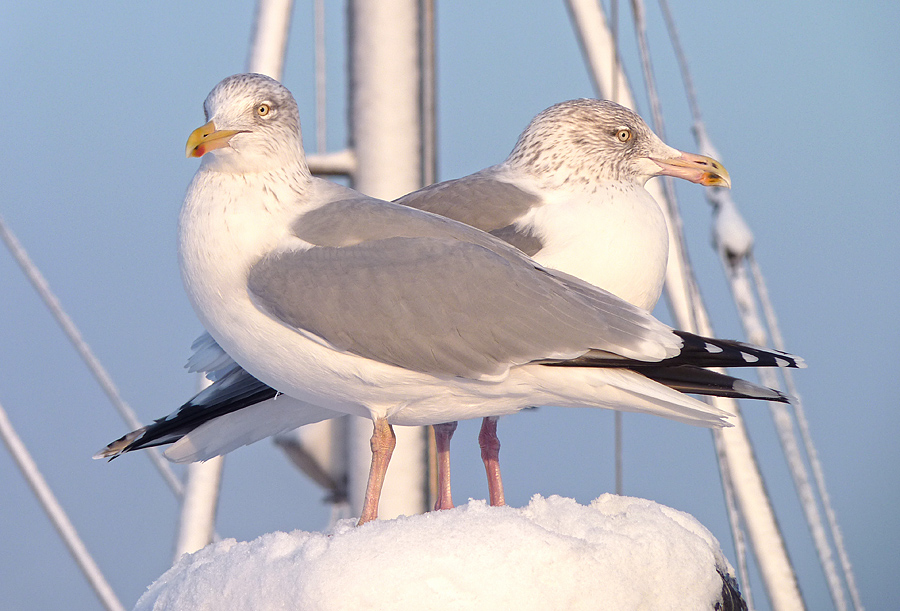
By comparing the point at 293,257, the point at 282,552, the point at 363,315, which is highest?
the point at 293,257

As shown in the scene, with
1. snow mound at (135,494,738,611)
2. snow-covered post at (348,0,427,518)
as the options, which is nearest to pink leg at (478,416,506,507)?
snow mound at (135,494,738,611)

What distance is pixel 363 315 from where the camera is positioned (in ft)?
5.14

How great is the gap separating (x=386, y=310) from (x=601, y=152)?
0.71m

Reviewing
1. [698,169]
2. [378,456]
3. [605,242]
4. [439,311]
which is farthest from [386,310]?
[698,169]

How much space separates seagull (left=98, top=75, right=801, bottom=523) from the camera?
1.56 meters

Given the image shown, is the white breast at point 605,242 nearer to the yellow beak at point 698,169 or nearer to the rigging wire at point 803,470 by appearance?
the yellow beak at point 698,169

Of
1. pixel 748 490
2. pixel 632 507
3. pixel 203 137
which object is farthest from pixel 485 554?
pixel 748 490

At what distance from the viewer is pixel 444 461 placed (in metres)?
2.08

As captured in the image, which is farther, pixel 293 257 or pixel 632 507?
pixel 632 507

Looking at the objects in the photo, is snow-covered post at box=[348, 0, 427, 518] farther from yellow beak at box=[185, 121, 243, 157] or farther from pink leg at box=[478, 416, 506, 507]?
yellow beak at box=[185, 121, 243, 157]

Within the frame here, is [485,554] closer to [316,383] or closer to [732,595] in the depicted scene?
[316,383]

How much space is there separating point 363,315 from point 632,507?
0.66m

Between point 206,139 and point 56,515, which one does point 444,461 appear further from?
point 56,515

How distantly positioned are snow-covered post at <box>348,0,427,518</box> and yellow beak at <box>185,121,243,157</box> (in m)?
1.58
